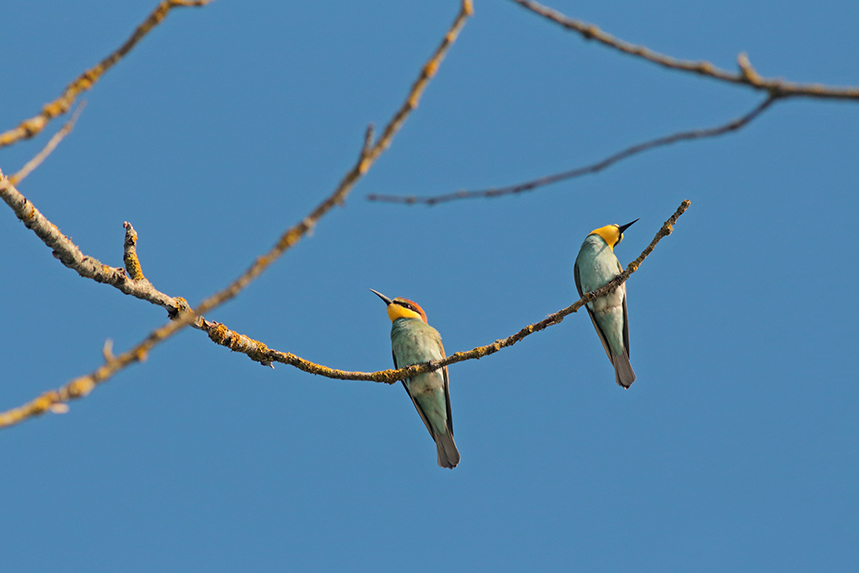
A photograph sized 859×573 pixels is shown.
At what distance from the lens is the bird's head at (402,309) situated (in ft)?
29.7

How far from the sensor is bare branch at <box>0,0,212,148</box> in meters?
1.64

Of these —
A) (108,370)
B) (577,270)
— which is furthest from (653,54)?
(577,270)

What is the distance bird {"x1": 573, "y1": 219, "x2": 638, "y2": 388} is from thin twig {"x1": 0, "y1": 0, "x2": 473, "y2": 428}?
269 inches

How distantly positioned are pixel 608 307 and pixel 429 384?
7.74 feet

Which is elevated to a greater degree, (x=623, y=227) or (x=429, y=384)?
(x=623, y=227)

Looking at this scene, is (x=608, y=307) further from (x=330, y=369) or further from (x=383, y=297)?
(x=330, y=369)

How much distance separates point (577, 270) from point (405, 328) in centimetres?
261

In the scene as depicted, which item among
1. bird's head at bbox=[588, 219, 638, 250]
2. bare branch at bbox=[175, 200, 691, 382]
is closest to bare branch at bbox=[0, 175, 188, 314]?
bare branch at bbox=[175, 200, 691, 382]

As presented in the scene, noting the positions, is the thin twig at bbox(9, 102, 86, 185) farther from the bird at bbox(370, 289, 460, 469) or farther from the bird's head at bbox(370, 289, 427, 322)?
the bird's head at bbox(370, 289, 427, 322)

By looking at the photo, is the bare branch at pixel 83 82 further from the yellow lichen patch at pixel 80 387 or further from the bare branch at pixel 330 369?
the bare branch at pixel 330 369

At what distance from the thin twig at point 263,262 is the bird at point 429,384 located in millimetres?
6252

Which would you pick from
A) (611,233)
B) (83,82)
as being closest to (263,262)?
(83,82)

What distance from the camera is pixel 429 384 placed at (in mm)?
7801

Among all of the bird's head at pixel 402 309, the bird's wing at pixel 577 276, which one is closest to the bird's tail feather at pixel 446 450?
the bird's head at pixel 402 309
